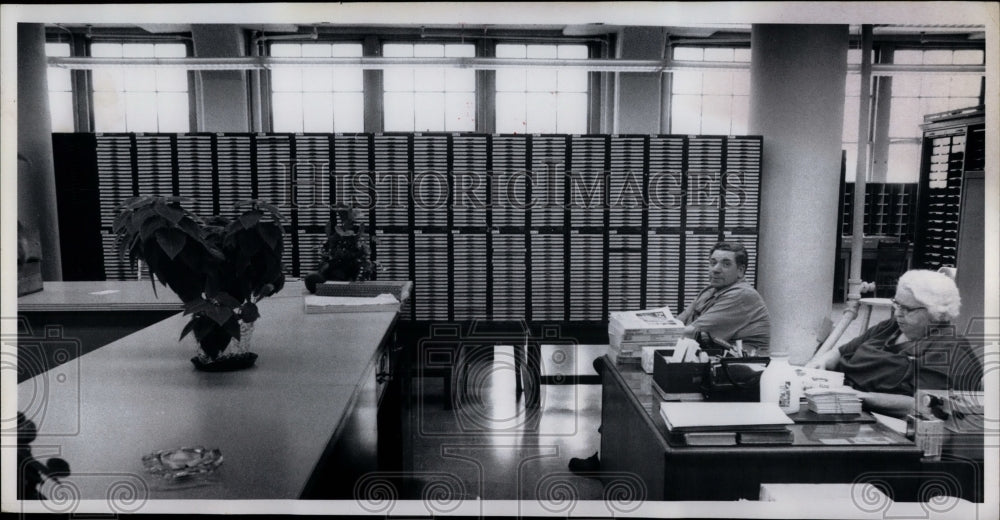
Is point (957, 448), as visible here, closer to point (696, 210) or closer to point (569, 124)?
point (696, 210)

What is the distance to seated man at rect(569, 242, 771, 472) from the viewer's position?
289cm

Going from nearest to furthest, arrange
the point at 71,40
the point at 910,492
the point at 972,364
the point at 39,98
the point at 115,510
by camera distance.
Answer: the point at 115,510 < the point at 910,492 < the point at 972,364 < the point at 39,98 < the point at 71,40

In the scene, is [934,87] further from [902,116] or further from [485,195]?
[485,195]

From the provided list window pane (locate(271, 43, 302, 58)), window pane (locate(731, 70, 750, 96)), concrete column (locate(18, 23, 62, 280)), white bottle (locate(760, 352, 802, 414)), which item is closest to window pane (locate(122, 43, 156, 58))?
window pane (locate(271, 43, 302, 58))

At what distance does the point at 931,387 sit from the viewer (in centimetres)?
206

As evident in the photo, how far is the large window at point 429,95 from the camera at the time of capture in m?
7.09

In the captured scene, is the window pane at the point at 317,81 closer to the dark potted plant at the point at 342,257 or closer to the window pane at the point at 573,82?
the window pane at the point at 573,82

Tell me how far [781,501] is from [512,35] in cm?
651

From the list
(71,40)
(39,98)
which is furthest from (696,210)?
(71,40)

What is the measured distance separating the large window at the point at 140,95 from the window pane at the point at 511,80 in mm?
3553

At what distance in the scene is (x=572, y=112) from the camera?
7.22 metres

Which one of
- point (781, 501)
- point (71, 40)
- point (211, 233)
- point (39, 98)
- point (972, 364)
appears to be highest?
point (71, 40)

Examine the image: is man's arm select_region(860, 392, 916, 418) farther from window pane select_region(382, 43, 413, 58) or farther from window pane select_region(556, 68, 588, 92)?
window pane select_region(382, 43, 413, 58)

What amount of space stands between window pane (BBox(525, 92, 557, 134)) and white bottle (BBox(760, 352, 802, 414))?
5.64m
